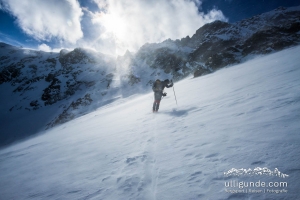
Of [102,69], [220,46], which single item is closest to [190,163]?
[220,46]

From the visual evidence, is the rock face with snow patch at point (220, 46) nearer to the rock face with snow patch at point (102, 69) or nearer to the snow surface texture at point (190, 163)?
the rock face with snow patch at point (102, 69)

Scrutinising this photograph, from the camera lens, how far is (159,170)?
8.47ft

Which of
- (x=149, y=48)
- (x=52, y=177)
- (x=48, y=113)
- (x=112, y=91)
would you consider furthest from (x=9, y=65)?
(x=52, y=177)

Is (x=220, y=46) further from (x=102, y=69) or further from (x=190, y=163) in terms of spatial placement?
(x=190, y=163)

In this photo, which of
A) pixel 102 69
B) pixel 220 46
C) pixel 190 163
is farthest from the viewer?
pixel 102 69

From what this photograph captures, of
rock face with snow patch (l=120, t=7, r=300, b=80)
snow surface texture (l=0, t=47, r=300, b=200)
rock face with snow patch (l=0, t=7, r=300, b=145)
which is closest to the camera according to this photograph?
snow surface texture (l=0, t=47, r=300, b=200)

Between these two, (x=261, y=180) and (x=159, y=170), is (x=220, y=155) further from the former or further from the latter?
(x=159, y=170)

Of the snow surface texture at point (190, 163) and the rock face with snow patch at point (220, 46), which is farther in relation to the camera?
the rock face with snow patch at point (220, 46)

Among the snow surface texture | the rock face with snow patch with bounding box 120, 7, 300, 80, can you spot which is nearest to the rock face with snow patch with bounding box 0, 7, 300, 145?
the rock face with snow patch with bounding box 120, 7, 300, 80

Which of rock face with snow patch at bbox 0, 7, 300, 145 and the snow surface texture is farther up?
rock face with snow patch at bbox 0, 7, 300, 145

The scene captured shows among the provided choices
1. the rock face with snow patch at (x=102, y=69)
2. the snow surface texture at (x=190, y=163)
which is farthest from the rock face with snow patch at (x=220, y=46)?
the snow surface texture at (x=190, y=163)

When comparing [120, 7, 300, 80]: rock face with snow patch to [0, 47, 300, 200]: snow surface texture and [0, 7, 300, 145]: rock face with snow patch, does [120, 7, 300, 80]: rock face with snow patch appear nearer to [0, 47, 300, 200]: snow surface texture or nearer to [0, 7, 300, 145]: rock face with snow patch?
[0, 7, 300, 145]: rock face with snow patch

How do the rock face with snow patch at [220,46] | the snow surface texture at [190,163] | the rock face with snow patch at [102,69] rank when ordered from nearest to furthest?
the snow surface texture at [190,163]
the rock face with snow patch at [220,46]
the rock face with snow patch at [102,69]

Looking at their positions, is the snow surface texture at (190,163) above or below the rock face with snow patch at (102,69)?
below
